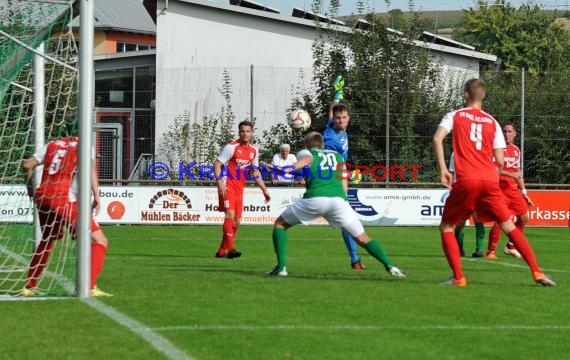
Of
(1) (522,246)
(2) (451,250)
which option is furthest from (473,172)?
(1) (522,246)

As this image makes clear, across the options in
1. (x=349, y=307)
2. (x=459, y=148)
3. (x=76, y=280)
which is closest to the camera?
(x=349, y=307)

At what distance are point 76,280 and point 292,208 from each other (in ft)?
9.86

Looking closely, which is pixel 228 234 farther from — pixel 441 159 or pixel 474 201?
pixel 441 159

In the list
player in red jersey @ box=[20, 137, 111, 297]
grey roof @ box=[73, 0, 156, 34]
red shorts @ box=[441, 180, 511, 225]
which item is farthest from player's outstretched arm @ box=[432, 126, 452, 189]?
grey roof @ box=[73, 0, 156, 34]

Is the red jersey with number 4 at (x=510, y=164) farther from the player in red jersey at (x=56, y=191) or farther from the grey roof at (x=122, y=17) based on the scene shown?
the grey roof at (x=122, y=17)

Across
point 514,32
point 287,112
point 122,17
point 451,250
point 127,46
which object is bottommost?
point 451,250

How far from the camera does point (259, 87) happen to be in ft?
102

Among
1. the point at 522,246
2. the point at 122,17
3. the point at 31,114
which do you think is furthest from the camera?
the point at 122,17

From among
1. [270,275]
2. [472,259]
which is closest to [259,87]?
[472,259]

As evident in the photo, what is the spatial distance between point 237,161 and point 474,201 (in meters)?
5.82

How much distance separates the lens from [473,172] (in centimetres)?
1152

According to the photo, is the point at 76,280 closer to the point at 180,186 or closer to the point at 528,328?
the point at 528,328

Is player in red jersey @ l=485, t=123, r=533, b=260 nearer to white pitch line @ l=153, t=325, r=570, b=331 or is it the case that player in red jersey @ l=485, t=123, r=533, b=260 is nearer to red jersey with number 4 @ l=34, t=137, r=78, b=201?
red jersey with number 4 @ l=34, t=137, r=78, b=201

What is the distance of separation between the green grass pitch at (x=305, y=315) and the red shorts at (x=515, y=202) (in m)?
1.72
